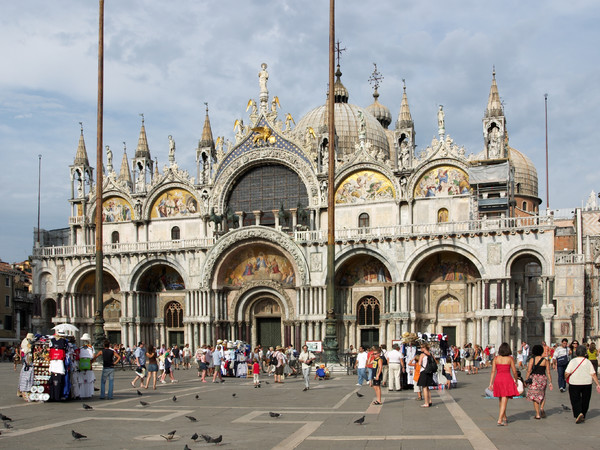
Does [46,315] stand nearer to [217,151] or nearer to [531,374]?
[217,151]

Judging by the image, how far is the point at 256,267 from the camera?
4941cm

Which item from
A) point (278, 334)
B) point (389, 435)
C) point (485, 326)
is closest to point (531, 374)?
point (389, 435)

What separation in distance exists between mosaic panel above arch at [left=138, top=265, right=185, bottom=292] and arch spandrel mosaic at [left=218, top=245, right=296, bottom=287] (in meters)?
4.34

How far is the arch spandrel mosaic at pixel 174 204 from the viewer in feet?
173

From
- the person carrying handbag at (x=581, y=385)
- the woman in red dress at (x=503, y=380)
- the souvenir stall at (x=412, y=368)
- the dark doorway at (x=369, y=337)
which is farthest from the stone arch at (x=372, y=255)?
the woman in red dress at (x=503, y=380)

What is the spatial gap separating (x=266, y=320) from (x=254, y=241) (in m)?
5.54

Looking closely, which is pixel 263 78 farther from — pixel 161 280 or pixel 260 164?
pixel 161 280

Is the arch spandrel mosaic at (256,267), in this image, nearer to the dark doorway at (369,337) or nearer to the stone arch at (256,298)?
the stone arch at (256,298)

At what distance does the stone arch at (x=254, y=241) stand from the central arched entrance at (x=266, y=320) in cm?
324

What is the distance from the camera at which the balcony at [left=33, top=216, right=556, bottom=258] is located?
42.9m

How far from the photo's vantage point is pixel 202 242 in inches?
1961

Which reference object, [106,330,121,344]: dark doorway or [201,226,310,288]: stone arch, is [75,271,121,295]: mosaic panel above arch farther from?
[201,226,310,288]: stone arch

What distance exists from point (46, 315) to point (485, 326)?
101ft

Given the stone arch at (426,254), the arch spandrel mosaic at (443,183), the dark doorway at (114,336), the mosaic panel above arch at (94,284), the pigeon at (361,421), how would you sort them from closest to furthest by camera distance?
the pigeon at (361,421) < the stone arch at (426,254) < the arch spandrel mosaic at (443,183) < the mosaic panel above arch at (94,284) < the dark doorway at (114,336)
